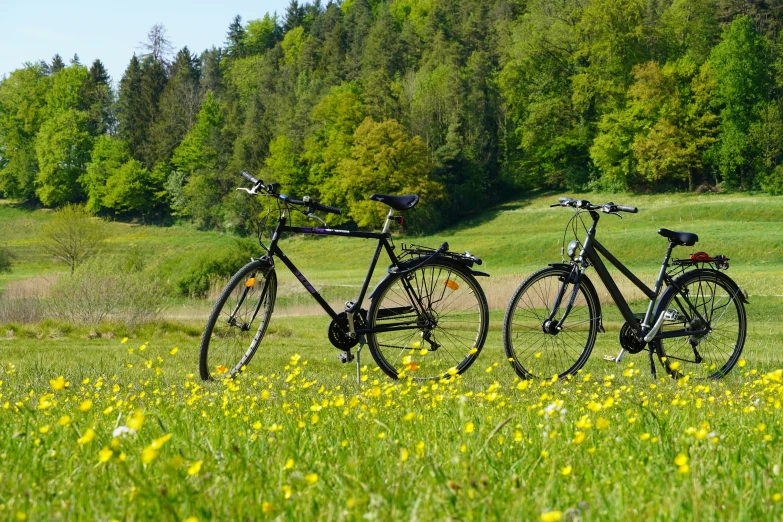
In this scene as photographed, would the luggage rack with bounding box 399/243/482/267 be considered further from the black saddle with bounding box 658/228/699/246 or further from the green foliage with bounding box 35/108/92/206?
the green foliage with bounding box 35/108/92/206

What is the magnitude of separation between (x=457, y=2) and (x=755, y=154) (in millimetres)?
52749

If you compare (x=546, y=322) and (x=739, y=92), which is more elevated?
(x=739, y=92)

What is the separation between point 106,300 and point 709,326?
1236 cm

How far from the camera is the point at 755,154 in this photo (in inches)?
2131

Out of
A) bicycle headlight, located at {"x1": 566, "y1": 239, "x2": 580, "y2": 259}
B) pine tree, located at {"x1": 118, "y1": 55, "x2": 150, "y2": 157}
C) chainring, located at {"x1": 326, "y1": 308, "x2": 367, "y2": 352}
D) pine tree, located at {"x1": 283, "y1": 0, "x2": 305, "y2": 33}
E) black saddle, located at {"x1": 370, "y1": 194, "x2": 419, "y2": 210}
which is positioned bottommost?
chainring, located at {"x1": 326, "y1": 308, "x2": 367, "y2": 352}

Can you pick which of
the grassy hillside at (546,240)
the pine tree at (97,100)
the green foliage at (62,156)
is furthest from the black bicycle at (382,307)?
the pine tree at (97,100)

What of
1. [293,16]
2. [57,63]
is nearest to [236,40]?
[293,16]

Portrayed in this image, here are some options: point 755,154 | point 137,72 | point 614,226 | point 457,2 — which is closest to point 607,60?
point 755,154

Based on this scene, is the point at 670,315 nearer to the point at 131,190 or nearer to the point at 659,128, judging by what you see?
the point at 659,128

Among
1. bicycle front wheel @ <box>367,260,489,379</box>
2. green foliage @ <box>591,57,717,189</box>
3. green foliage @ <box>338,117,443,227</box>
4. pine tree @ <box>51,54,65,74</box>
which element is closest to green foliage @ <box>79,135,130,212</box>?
pine tree @ <box>51,54,65,74</box>

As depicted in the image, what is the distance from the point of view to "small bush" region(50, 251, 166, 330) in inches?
606

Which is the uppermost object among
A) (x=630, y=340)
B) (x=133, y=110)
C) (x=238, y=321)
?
(x=133, y=110)

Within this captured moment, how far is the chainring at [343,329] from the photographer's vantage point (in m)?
5.90

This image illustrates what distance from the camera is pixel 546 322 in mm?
5934
